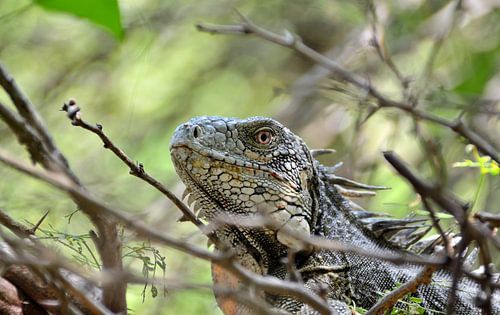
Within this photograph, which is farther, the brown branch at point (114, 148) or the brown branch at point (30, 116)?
the brown branch at point (114, 148)

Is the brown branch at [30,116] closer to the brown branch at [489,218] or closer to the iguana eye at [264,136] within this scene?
the brown branch at [489,218]

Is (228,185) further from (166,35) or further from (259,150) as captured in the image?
(166,35)

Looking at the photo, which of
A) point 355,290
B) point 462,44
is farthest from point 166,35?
point 355,290

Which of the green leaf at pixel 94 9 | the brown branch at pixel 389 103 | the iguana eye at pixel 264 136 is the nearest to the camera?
the green leaf at pixel 94 9

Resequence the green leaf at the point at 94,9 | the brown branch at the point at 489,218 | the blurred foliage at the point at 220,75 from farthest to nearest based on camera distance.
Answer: the blurred foliage at the point at 220,75 < the green leaf at the point at 94,9 < the brown branch at the point at 489,218

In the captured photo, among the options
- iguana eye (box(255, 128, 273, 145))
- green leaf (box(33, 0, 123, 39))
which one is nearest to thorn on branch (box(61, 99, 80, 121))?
green leaf (box(33, 0, 123, 39))

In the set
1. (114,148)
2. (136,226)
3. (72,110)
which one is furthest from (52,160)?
(136,226)

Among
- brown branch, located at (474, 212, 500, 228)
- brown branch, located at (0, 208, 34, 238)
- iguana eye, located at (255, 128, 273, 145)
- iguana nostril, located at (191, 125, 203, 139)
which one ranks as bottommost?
brown branch, located at (474, 212, 500, 228)

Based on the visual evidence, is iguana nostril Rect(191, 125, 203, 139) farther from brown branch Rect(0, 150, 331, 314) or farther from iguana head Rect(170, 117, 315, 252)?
brown branch Rect(0, 150, 331, 314)

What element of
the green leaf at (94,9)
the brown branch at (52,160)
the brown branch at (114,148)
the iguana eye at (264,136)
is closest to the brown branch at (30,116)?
the brown branch at (52,160)
